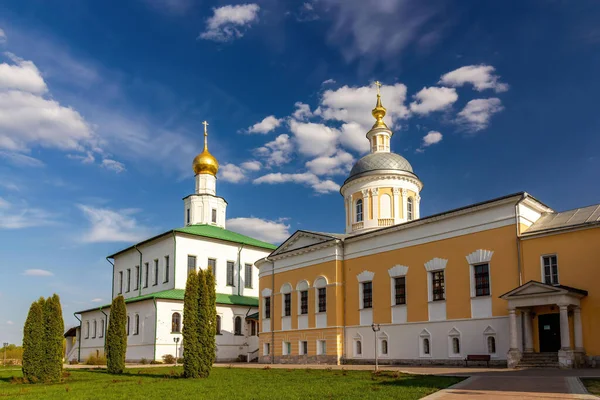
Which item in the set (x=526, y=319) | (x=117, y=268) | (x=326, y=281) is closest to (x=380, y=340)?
(x=326, y=281)

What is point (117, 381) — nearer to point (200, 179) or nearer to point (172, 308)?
point (172, 308)

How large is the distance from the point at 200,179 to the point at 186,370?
30.8m

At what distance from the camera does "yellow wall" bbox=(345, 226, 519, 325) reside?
23656 millimetres

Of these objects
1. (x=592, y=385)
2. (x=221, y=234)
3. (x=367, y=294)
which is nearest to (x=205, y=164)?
(x=221, y=234)

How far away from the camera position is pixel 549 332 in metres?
22.3

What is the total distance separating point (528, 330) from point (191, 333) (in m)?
13.1

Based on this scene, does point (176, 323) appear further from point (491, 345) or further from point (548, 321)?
point (548, 321)

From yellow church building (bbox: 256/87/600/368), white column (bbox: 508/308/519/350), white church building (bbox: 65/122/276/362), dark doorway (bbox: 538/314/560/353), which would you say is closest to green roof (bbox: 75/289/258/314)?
white church building (bbox: 65/122/276/362)

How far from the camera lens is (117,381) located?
20562mm

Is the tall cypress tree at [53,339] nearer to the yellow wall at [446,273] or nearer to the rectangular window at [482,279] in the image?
the yellow wall at [446,273]

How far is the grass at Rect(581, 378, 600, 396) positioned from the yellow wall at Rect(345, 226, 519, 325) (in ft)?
25.5

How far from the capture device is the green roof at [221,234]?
44.9 metres

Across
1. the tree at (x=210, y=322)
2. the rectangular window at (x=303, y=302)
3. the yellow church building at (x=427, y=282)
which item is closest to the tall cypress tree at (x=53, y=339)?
the tree at (x=210, y=322)

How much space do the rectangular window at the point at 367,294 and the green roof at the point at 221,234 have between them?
696 inches
